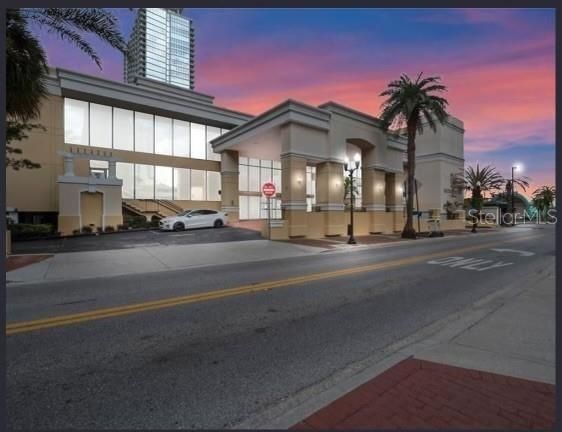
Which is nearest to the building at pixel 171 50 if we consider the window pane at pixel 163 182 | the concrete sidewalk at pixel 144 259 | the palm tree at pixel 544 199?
the window pane at pixel 163 182

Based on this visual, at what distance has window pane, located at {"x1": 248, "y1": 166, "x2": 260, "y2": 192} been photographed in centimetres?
3691

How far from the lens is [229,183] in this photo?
29.3m

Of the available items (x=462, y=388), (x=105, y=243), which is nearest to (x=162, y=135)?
(x=105, y=243)

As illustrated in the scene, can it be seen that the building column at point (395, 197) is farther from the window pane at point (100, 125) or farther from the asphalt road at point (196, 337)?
the window pane at point (100, 125)

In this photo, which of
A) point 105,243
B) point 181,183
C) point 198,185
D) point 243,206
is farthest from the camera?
point 243,206

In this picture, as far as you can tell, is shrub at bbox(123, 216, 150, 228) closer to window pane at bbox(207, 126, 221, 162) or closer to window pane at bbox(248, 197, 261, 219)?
window pane at bbox(207, 126, 221, 162)

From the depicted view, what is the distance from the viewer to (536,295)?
22.7 feet

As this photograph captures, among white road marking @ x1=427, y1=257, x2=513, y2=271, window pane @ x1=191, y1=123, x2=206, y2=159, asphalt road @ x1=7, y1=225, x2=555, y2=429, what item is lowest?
asphalt road @ x1=7, y1=225, x2=555, y2=429

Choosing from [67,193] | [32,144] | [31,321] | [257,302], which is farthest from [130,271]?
[32,144]

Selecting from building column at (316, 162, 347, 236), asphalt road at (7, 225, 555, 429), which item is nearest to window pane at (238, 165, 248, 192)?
building column at (316, 162, 347, 236)

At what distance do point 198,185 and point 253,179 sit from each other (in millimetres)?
6878

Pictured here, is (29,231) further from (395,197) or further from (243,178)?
(395,197)

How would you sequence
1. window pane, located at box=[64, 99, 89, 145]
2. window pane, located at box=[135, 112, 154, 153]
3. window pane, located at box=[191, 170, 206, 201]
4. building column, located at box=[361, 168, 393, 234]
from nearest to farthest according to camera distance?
building column, located at box=[361, 168, 393, 234], window pane, located at box=[64, 99, 89, 145], window pane, located at box=[135, 112, 154, 153], window pane, located at box=[191, 170, 206, 201]

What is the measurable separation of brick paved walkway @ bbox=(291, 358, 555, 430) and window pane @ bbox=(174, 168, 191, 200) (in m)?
30.9
